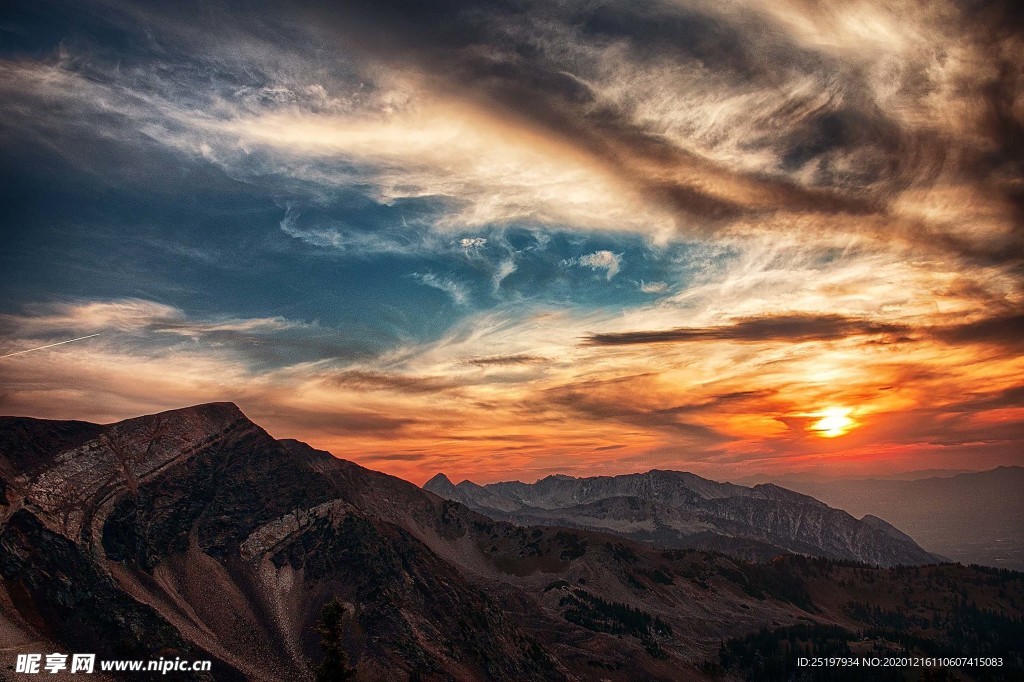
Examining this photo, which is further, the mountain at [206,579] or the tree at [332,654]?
the mountain at [206,579]

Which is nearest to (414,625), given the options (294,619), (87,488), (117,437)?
(294,619)

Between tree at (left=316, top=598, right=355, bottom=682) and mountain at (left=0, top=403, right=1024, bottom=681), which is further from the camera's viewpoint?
mountain at (left=0, top=403, right=1024, bottom=681)

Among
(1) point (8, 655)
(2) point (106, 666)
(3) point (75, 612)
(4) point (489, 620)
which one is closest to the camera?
(1) point (8, 655)

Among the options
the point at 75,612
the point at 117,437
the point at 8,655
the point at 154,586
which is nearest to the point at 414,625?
the point at 154,586

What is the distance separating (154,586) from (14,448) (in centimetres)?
5739

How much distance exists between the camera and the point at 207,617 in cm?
14075

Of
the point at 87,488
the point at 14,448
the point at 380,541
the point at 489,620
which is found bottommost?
the point at 489,620

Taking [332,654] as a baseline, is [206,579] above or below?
below

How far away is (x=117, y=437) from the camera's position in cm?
18500

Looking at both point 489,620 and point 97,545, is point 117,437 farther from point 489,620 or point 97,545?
point 489,620

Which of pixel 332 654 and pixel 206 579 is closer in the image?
pixel 332 654

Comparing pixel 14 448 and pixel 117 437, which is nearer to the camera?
pixel 14 448

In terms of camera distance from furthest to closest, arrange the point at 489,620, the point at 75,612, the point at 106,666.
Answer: the point at 489,620
the point at 75,612
the point at 106,666

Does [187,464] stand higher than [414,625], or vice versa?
[187,464]
